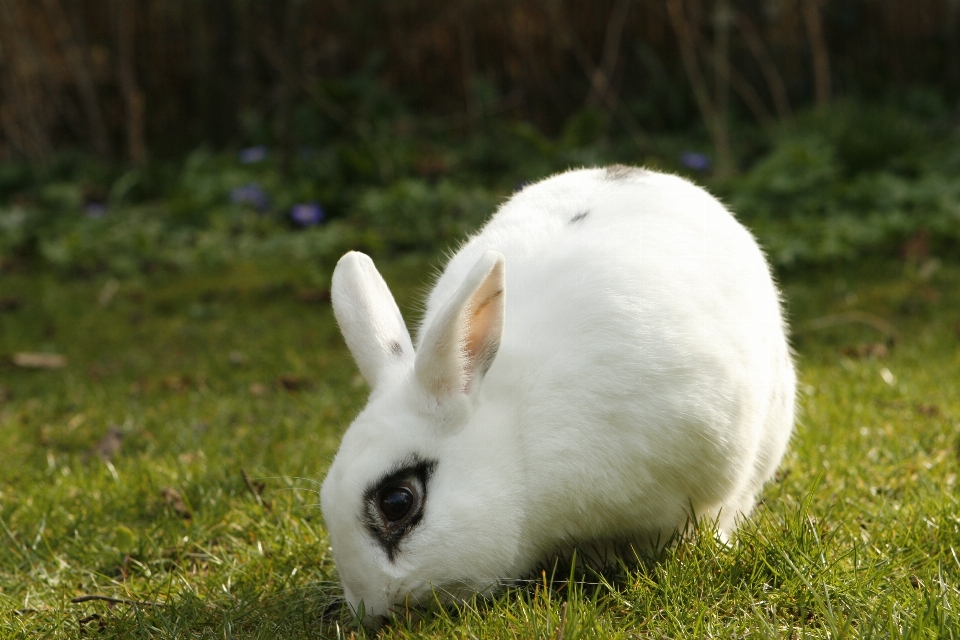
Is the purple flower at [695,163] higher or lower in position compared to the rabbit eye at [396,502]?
lower

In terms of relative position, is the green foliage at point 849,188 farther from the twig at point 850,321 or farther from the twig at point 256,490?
the twig at point 256,490

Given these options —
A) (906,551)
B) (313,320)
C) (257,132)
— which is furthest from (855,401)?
(257,132)

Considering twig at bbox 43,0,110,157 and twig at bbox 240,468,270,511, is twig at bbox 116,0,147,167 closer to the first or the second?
twig at bbox 43,0,110,157

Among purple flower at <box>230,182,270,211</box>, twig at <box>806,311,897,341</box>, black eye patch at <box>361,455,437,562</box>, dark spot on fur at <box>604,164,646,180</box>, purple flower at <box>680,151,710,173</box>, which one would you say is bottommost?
purple flower at <box>230,182,270,211</box>

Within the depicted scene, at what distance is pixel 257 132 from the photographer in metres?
8.97

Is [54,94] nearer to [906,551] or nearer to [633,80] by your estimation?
[633,80]

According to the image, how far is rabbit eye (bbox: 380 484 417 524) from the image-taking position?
6.80 feet

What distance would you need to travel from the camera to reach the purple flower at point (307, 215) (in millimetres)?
7312

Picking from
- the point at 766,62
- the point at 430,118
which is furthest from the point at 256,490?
the point at 766,62

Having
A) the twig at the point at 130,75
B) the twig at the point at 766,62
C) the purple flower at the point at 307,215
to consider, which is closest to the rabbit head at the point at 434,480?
the purple flower at the point at 307,215

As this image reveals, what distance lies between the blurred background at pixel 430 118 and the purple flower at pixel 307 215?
0.07 ft

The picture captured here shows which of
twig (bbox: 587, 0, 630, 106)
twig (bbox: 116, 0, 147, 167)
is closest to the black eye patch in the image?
twig (bbox: 587, 0, 630, 106)

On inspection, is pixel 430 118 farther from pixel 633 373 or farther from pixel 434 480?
pixel 434 480

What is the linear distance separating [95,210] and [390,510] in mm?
6755
